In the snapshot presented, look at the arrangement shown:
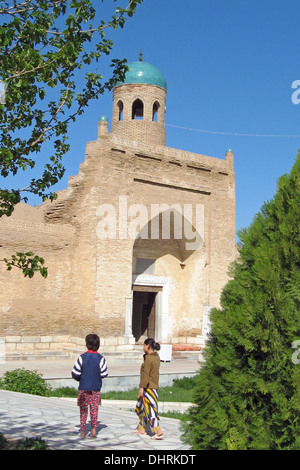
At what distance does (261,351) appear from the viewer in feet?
10.6

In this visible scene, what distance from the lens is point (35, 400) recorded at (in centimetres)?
822

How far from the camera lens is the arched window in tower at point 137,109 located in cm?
2150

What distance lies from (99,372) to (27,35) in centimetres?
339

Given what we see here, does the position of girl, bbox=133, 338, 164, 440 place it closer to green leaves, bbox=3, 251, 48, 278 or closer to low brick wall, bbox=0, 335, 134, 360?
green leaves, bbox=3, 251, 48, 278

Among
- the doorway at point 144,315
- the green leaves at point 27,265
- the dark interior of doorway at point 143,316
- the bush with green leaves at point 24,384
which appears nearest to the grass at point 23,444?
the green leaves at point 27,265

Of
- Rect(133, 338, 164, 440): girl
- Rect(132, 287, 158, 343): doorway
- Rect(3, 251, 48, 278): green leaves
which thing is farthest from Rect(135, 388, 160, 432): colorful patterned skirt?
Rect(132, 287, 158, 343): doorway

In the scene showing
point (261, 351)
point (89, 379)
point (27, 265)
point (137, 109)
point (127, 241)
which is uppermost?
point (137, 109)

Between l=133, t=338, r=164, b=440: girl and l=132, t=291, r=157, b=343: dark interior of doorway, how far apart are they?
14427 mm

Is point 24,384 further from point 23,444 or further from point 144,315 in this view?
point 144,315

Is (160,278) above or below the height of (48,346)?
above

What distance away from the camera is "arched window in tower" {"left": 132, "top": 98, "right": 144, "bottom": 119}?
70.5 feet

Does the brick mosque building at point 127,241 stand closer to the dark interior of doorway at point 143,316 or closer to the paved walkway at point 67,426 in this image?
the dark interior of doorway at point 143,316

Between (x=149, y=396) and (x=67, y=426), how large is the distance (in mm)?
982

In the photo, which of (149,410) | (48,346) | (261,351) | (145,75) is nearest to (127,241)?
(48,346)
